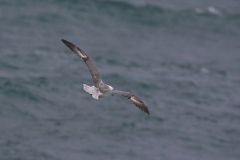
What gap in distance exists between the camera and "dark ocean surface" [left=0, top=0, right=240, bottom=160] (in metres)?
39.2

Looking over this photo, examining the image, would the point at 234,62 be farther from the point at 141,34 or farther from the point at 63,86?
the point at 63,86

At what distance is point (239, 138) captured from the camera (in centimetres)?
4275

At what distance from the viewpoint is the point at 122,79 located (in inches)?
1722

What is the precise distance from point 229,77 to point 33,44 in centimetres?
1762

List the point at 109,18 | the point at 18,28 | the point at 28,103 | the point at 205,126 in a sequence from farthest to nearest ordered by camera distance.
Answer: the point at 109,18 → the point at 18,28 → the point at 205,126 → the point at 28,103

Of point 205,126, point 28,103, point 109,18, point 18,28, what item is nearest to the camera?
point 28,103

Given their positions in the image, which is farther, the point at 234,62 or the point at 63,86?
the point at 234,62

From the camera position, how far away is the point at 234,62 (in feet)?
159

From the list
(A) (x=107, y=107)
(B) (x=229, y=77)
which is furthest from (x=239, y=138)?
(A) (x=107, y=107)

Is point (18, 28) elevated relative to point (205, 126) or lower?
elevated

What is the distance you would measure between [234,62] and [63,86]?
646 inches

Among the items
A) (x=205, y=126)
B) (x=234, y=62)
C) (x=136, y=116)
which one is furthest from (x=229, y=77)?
(x=136, y=116)

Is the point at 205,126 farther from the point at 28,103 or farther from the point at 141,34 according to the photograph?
the point at 28,103

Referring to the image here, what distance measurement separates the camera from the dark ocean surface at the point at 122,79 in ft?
129
